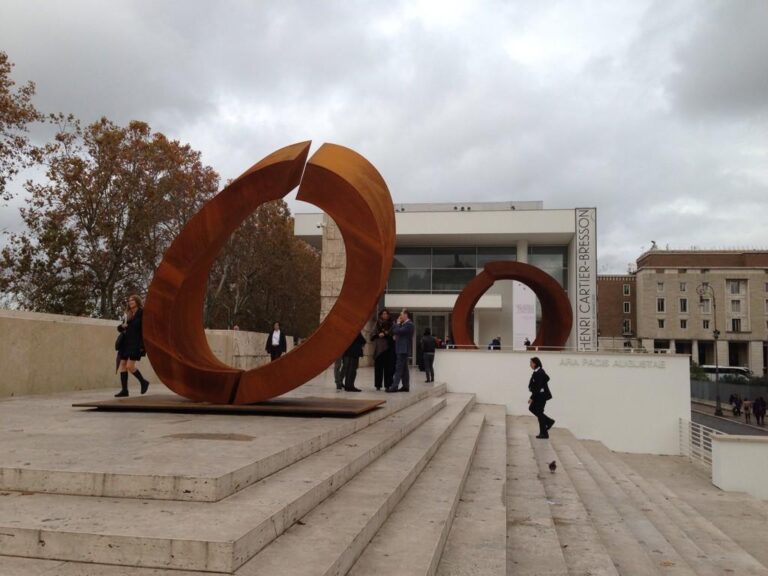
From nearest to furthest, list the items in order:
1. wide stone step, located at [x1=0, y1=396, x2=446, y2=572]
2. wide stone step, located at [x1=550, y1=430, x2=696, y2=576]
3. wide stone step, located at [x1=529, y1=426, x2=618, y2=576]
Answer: wide stone step, located at [x1=0, y1=396, x2=446, y2=572]
wide stone step, located at [x1=529, y1=426, x2=618, y2=576]
wide stone step, located at [x1=550, y1=430, x2=696, y2=576]

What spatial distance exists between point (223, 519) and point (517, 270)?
619 inches

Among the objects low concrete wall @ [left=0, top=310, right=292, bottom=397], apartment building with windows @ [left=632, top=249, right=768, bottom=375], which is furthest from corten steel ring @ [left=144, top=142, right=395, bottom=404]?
apartment building with windows @ [left=632, top=249, right=768, bottom=375]

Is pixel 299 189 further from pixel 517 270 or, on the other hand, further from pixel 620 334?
pixel 620 334

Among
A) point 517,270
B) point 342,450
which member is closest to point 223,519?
point 342,450

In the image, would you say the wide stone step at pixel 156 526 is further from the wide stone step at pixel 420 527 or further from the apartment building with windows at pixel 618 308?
the apartment building with windows at pixel 618 308

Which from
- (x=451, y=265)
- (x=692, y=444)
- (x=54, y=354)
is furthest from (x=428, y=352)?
(x=451, y=265)

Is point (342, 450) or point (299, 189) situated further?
point (299, 189)

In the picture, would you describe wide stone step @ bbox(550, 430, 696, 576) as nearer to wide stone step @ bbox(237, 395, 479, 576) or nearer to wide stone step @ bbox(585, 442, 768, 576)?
wide stone step @ bbox(585, 442, 768, 576)

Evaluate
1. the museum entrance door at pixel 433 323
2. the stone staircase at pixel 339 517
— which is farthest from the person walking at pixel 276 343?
the museum entrance door at pixel 433 323

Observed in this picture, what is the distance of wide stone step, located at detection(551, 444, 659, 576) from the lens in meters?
5.12

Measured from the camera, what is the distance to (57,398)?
30.0 ft

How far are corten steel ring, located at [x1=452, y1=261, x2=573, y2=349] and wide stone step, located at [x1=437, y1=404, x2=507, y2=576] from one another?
10.9 m

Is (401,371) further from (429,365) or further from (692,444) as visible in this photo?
(692,444)

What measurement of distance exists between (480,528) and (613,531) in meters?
2.27
